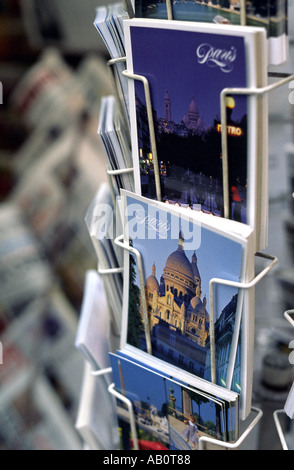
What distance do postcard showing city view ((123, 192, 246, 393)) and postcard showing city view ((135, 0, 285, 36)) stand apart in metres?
0.24

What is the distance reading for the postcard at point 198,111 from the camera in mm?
570

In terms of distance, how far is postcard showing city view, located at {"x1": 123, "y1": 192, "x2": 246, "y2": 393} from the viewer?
0.63 metres

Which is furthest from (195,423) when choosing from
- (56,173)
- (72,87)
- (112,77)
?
(72,87)

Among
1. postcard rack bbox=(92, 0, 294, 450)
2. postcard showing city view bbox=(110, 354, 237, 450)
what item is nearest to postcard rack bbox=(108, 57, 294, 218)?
postcard rack bbox=(92, 0, 294, 450)

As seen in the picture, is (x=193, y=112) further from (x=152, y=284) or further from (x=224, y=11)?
(x=152, y=284)

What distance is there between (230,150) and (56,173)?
3.66 feet

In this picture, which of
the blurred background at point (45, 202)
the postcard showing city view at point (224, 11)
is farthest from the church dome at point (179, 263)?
the blurred background at point (45, 202)

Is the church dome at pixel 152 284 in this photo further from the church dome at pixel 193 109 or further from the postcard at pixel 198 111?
the church dome at pixel 193 109

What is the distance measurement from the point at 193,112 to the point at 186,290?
0.80 feet

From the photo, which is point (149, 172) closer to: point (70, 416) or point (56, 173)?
point (56, 173)

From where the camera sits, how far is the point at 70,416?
164cm

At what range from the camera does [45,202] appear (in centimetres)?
168

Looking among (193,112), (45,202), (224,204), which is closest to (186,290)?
(224,204)

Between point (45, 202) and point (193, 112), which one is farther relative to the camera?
point (45, 202)
